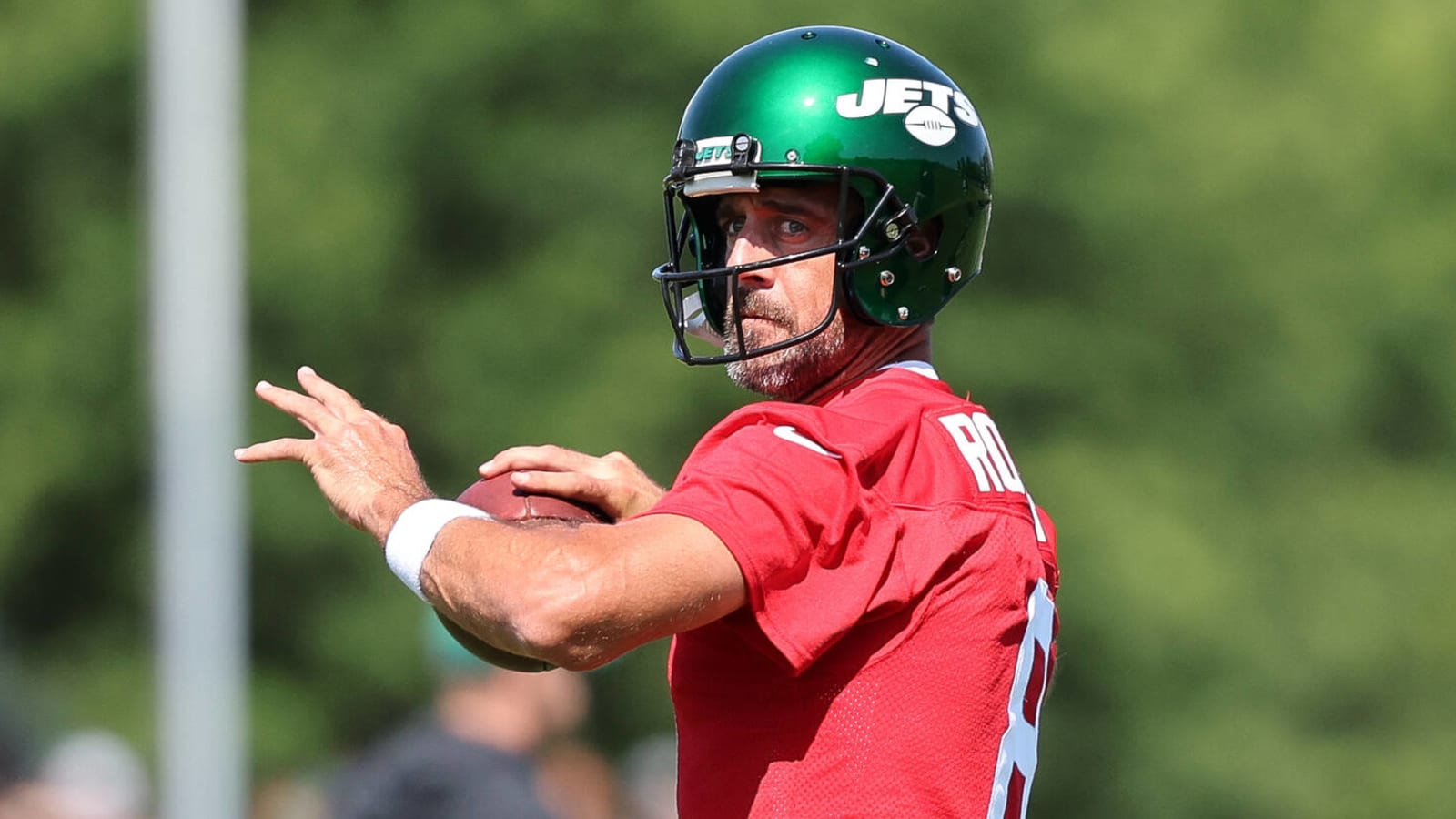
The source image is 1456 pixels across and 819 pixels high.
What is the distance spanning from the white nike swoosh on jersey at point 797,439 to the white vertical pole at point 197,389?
6.53 metres

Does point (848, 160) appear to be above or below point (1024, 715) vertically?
above

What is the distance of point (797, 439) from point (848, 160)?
586 millimetres

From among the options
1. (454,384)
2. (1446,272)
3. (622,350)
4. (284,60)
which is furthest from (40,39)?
(1446,272)

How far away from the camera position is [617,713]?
14102mm

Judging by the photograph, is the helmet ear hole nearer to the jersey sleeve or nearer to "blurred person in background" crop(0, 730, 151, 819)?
the jersey sleeve

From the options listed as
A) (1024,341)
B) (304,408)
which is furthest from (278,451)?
(1024,341)

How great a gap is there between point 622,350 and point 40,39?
4.77 m

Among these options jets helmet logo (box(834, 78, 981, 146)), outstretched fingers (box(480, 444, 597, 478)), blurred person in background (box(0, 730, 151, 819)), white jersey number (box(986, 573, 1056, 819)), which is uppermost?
jets helmet logo (box(834, 78, 981, 146))

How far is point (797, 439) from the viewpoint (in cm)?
301

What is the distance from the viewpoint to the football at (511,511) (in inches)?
132

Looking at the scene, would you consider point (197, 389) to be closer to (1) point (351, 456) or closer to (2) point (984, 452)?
(1) point (351, 456)

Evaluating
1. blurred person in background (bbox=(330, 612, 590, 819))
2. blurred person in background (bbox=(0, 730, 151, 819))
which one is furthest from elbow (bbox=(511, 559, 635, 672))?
blurred person in background (bbox=(0, 730, 151, 819))

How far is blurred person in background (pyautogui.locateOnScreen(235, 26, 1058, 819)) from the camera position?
2.89 metres

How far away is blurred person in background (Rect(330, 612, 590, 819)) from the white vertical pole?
2.86 m
